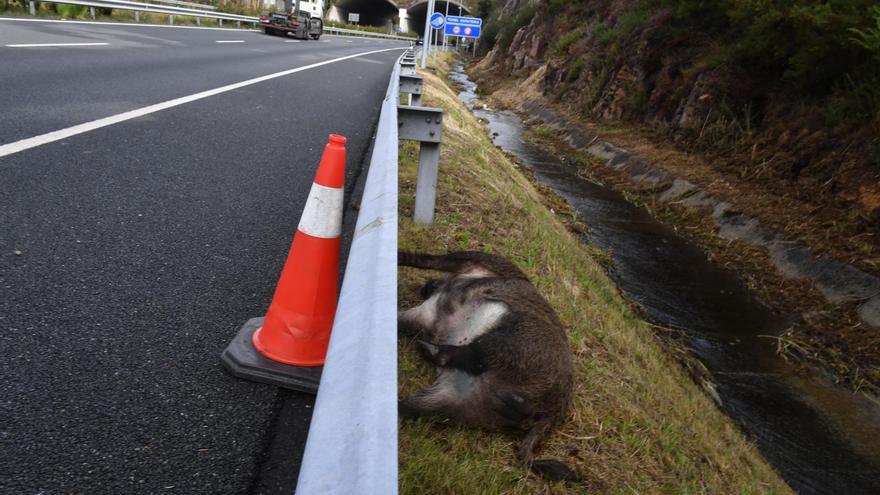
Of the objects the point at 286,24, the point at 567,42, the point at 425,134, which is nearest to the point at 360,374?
the point at 425,134

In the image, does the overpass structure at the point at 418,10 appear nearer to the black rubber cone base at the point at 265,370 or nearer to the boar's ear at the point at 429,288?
the boar's ear at the point at 429,288

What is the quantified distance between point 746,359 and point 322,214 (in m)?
5.50

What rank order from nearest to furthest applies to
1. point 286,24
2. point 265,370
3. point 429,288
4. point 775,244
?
point 265,370
point 429,288
point 775,244
point 286,24

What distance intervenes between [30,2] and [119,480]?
2072 centimetres

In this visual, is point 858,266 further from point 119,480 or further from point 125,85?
point 125,85

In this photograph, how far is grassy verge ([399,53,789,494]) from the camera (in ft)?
9.01

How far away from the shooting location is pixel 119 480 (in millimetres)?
2035

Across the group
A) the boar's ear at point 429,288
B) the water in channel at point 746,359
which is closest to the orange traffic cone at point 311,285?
the boar's ear at point 429,288

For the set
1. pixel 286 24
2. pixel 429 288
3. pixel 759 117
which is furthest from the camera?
pixel 286 24

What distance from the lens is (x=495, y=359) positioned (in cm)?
301

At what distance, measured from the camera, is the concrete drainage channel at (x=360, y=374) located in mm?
1270

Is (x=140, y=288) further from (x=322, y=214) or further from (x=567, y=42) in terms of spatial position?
(x=567, y=42)

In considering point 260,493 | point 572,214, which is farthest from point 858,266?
point 260,493

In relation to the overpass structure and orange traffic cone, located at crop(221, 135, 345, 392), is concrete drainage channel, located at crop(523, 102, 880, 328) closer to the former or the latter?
orange traffic cone, located at crop(221, 135, 345, 392)
